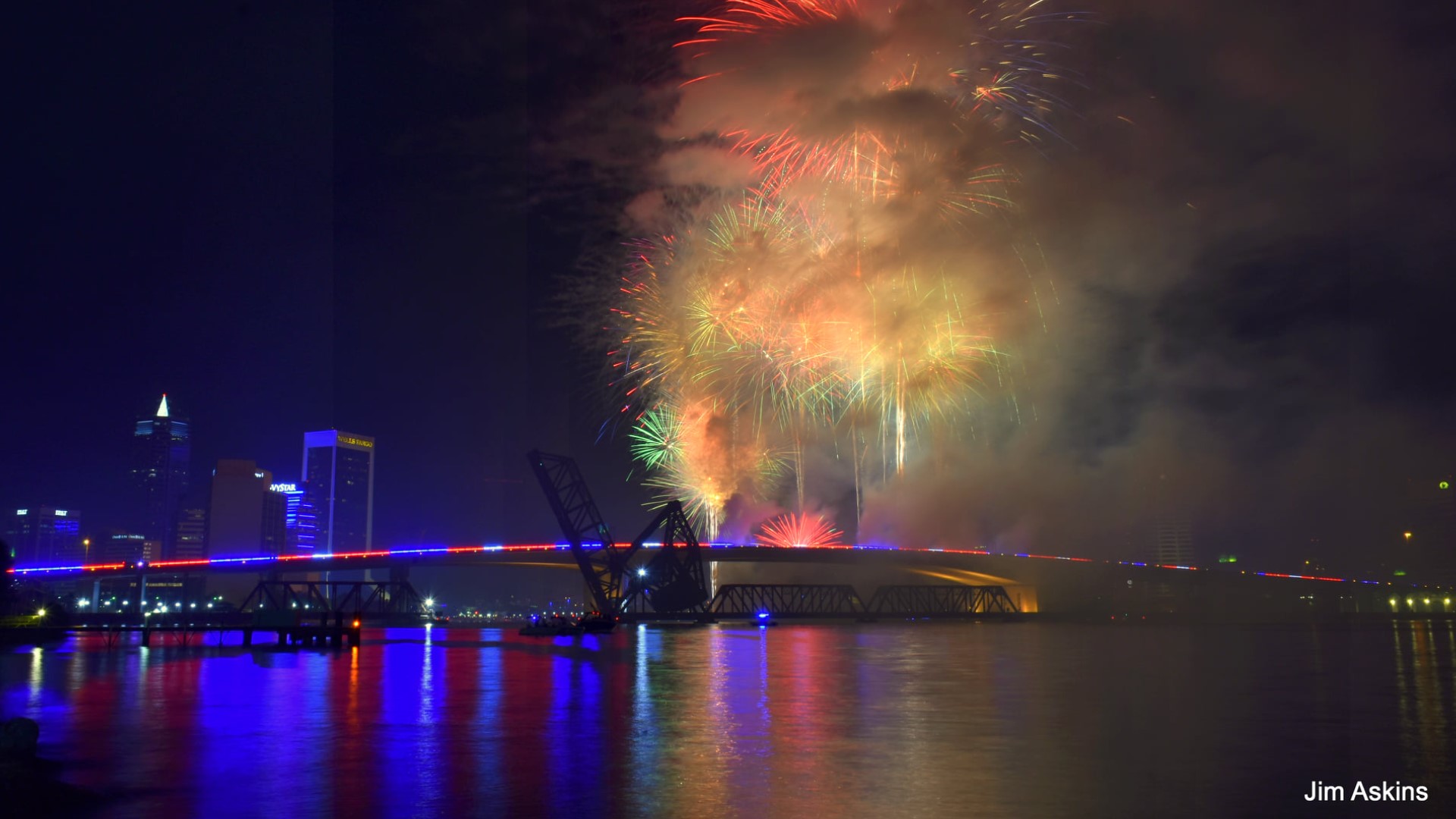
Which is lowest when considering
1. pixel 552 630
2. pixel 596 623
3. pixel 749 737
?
pixel 552 630

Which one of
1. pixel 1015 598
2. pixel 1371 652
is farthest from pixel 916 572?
pixel 1371 652

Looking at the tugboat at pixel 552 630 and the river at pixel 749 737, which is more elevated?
the river at pixel 749 737

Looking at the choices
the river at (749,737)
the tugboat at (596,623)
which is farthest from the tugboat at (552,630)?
the river at (749,737)

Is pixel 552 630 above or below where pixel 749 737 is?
below

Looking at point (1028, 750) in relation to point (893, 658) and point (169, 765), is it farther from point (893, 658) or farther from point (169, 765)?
point (893, 658)

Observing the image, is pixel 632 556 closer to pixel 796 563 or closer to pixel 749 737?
pixel 796 563

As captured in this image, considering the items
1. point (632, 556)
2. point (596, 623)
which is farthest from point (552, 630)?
point (632, 556)

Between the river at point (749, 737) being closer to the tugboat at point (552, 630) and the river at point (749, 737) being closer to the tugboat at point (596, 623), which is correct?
the tugboat at point (552, 630)

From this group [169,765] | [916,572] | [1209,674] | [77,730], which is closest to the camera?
[169,765]
